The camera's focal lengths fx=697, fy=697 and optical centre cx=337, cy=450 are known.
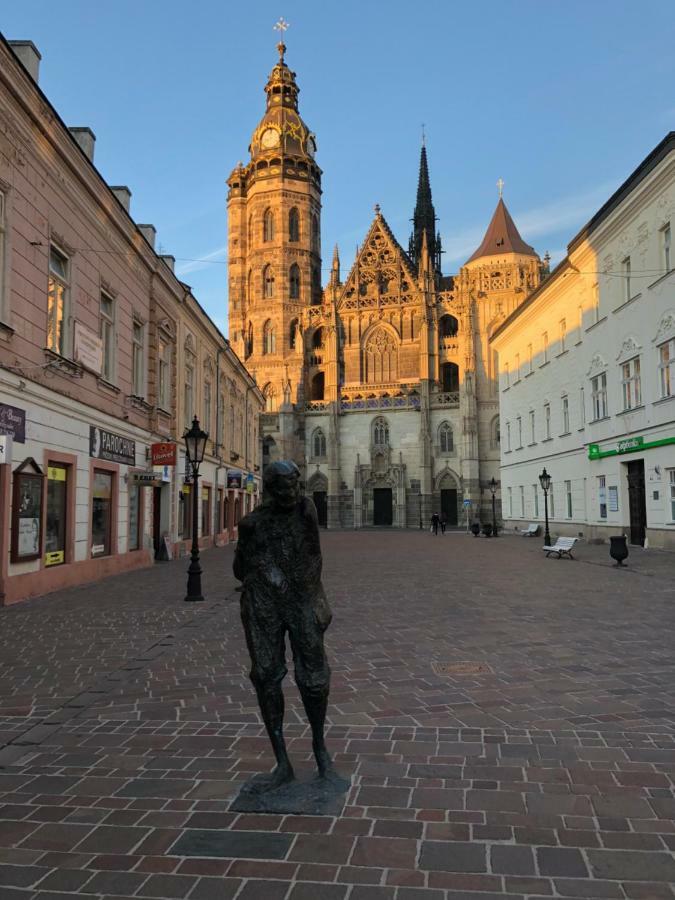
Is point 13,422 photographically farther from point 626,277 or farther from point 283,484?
point 626,277

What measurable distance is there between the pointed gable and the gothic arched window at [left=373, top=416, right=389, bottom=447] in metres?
14.2

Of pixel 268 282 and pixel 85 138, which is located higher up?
pixel 268 282

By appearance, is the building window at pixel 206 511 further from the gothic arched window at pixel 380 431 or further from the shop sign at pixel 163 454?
the gothic arched window at pixel 380 431

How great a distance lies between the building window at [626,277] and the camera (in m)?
24.4

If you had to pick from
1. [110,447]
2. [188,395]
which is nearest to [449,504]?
[188,395]

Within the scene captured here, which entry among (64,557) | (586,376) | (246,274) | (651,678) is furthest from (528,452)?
(246,274)

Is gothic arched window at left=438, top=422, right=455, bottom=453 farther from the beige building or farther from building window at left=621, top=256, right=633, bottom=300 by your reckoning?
the beige building

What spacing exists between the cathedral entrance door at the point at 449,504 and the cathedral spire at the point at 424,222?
1376 inches

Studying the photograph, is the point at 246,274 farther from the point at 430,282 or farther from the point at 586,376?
the point at 586,376

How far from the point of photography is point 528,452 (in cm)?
3803

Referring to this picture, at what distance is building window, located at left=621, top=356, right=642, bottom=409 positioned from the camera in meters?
24.1

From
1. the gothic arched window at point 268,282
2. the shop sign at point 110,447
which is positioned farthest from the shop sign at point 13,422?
the gothic arched window at point 268,282

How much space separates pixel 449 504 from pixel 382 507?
629 cm

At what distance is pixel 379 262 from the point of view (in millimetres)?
73062
